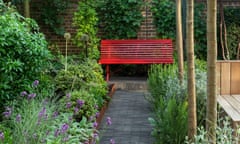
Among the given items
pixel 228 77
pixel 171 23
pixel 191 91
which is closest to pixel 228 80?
pixel 228 77

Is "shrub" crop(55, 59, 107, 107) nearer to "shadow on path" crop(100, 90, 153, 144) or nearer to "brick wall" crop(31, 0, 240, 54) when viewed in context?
"shadow on path" crop(100, 90, 153, 144)

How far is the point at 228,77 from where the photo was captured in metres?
4.28

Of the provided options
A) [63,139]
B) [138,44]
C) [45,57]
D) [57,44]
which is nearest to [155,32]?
[138,44]

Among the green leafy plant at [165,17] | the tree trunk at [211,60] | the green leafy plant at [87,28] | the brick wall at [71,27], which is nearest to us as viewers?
the tree trunk at [211,60]

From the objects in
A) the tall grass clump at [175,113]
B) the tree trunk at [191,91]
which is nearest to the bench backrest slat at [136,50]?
the tall grass clump at [175,113]

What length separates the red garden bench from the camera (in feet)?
27.4

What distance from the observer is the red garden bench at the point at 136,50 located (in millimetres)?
A: 8359

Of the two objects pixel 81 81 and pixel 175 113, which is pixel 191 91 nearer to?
pixel 175 113

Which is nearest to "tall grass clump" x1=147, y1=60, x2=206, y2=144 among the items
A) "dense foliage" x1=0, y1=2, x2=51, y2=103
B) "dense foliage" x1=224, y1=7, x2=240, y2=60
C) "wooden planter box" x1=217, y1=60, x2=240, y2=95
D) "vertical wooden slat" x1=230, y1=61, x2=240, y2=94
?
"wooden planter box" x1=217, y1=60, x2=240, y2=95

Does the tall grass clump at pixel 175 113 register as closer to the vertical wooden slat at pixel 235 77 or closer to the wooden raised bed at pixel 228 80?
the wooden raised bed at pixel 228 80

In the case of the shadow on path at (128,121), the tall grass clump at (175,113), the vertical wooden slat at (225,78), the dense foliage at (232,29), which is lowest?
the shadow on path at (128,121)

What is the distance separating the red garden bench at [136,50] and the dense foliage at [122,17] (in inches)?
12.6

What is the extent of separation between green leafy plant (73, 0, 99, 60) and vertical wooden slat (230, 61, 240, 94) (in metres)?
4.57

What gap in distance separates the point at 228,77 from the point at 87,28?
483 cm
